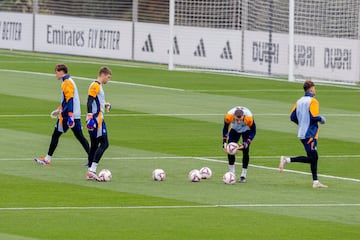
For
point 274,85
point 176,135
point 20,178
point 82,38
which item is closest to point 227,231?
point 20,178

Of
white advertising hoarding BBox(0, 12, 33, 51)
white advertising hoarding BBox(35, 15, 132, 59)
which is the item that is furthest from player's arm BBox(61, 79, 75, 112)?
white advertising hoarding BBox(0, 12, 33, 51)

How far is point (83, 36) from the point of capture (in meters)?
52.4

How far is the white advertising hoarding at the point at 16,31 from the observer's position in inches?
2158

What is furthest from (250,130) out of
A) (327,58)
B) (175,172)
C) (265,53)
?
(265,53)

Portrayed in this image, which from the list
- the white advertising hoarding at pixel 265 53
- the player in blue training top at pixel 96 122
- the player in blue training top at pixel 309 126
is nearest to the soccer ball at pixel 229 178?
the player in blue training top at pixel 309 126

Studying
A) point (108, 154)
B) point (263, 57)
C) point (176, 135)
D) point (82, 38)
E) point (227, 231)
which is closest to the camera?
point (227, 231)

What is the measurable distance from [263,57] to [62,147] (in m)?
19.4

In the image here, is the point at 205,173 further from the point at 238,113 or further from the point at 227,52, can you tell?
the point at 227,52

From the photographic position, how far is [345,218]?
18094 millimetres

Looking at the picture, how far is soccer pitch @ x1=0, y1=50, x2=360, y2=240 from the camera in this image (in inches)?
685

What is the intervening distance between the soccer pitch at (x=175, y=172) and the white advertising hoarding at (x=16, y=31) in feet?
48.8

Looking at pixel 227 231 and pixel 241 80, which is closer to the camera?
pixel 227 231

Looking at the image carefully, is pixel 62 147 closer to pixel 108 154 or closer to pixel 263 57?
pixel 108 154

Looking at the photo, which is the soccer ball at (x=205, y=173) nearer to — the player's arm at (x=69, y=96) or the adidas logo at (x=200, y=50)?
the player's arm at (x=69, y=96)
